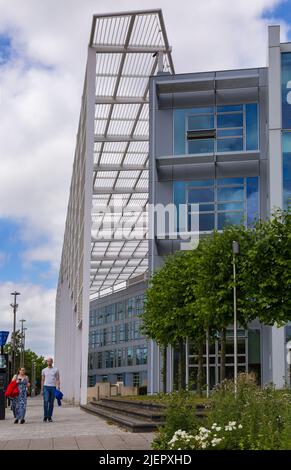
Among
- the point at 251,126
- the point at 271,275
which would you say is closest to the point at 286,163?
the point at 251,126

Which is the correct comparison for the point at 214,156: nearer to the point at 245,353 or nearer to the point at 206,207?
the point at 206,207

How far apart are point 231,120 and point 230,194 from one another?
3853 millimetres

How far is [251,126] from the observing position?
42.0 meters

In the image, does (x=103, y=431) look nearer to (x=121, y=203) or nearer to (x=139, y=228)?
(x=121, y=203)

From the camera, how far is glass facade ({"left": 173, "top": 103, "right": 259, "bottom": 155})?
42000 mm

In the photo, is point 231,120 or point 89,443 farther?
point 231,120

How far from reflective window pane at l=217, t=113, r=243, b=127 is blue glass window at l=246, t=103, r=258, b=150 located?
410mm

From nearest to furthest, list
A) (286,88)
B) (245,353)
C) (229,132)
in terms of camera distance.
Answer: (286,88) < (245,353) < (229,132)

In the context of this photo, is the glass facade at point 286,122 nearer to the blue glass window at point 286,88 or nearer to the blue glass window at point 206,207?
the blue glass window at point 286,88

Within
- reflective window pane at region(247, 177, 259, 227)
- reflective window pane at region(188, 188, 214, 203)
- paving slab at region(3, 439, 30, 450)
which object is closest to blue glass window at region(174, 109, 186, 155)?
reflective window pane at region(188, 188, 214, 203)

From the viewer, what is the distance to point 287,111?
130 feet

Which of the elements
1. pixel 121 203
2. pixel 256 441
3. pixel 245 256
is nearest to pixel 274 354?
pixel 245 256

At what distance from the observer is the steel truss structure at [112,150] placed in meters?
44.2

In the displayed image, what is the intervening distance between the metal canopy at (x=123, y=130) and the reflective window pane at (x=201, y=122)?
4.34 meters
